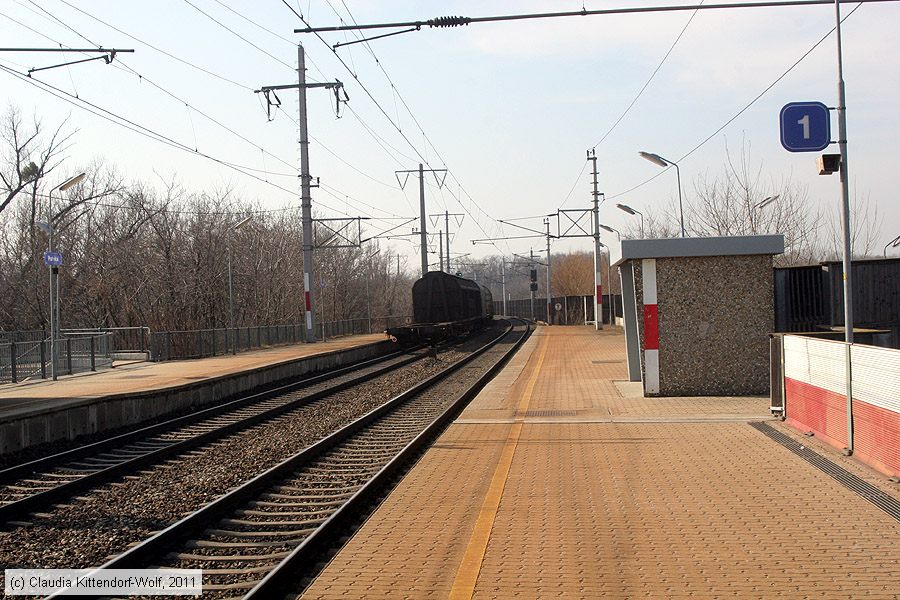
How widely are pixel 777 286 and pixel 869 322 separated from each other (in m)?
2.60

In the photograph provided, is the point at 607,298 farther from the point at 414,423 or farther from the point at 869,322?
the point at 414,423

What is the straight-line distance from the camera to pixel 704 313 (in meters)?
14.8

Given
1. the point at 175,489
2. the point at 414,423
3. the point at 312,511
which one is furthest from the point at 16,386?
the point at 312,511

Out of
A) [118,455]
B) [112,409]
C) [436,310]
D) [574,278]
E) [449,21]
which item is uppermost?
[449,21]

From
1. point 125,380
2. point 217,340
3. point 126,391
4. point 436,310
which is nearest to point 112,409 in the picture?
point 126,391

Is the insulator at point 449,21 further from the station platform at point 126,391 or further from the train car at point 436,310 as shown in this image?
the train car at point 436,310

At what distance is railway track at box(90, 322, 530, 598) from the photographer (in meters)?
6.12

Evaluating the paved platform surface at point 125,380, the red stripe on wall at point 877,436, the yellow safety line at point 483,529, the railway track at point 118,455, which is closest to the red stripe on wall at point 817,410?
the red stripe on wall at point 877,436

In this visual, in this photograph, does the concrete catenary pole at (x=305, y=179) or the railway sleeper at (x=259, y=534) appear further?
the concrete catenary pole at (x=305, y=179)

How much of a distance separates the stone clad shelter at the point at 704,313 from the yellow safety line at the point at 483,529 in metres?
4.08

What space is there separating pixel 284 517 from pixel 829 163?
7506 mm

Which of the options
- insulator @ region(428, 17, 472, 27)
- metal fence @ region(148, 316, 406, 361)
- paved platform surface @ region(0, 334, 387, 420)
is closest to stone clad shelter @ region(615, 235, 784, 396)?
insulator @ region(428, 17, 472, 27)

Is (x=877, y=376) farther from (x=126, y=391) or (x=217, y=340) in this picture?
(x=217, y=340)

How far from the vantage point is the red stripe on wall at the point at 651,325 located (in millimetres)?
14867
